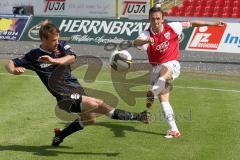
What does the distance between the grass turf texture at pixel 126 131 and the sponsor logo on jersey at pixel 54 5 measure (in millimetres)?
25639

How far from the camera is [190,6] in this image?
40.9 metres

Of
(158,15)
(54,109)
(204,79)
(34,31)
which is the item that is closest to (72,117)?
(54,109)

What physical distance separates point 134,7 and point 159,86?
26.0m

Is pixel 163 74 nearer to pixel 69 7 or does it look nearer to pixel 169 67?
pixel 169 67

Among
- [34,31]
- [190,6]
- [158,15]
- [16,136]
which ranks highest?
[158,15]

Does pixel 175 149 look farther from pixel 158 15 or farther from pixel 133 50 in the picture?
pixel 133 50

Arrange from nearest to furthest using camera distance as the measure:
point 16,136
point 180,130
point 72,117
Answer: point 16,136
point 180,130
point 72,117

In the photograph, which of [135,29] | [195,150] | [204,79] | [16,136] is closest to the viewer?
[195,150]

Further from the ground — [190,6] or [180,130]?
[180,130]

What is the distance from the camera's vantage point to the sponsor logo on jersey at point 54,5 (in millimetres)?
40184

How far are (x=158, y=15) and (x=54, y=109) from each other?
3.78 metres

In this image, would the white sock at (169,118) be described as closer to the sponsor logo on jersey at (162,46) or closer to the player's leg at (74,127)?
the sponsor logo on jersey at (162,46)

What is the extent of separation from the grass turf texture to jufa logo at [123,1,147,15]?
2071cm

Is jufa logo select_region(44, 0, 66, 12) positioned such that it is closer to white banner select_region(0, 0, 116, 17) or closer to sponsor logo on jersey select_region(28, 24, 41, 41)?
white banner select_region(0, 0, 116, 17)
